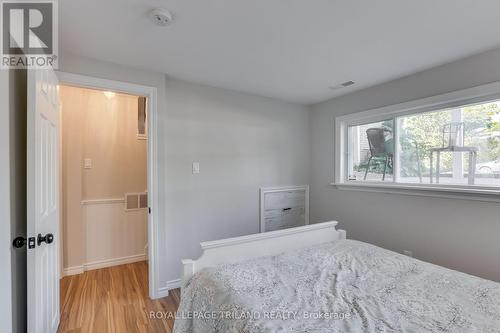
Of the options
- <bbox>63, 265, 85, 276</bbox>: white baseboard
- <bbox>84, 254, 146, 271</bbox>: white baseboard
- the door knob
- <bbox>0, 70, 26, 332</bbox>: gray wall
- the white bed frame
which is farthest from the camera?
<bbox>84, 254, 146, 271</bbox>: white baseboard

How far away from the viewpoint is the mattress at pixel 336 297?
3.45 ft

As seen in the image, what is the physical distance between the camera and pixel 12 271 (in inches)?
51.0

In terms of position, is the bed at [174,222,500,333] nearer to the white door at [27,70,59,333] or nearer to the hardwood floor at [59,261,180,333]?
the white door at [27,70,59,333]

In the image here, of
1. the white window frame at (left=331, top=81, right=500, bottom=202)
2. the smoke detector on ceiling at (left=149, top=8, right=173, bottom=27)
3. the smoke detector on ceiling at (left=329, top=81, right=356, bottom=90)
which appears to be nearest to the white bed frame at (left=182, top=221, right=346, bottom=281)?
the white window frame at (left=331, top=81, right=500, bottom=202)

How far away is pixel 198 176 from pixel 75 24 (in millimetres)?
1676

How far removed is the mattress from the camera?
1.05 metres

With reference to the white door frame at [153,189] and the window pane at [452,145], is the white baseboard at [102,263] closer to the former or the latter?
the white door frame at [153,189]

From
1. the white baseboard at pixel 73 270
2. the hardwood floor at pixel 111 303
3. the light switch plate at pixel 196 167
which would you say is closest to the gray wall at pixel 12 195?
the hardwood floor at pixel 111 303

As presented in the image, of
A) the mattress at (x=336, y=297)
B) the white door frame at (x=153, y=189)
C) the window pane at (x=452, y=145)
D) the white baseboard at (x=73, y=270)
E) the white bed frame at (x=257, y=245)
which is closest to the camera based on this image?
the mattress at (x=336, y=297)

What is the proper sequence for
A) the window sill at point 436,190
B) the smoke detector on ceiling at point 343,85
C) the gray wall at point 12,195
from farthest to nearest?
the smoke detector on ceiling at point 343,85 < the window sill at point 436,190 < the gray wall at point 12,195

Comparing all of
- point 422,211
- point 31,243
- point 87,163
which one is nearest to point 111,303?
point 31,243

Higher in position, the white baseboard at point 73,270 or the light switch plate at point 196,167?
the light switch plate at point 196,167

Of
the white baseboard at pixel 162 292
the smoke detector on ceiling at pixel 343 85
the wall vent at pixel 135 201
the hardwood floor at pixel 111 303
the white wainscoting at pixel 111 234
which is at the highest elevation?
the smoke detector on ceiling at pixel 343 85

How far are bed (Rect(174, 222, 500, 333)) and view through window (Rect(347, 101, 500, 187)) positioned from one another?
1.17 m
